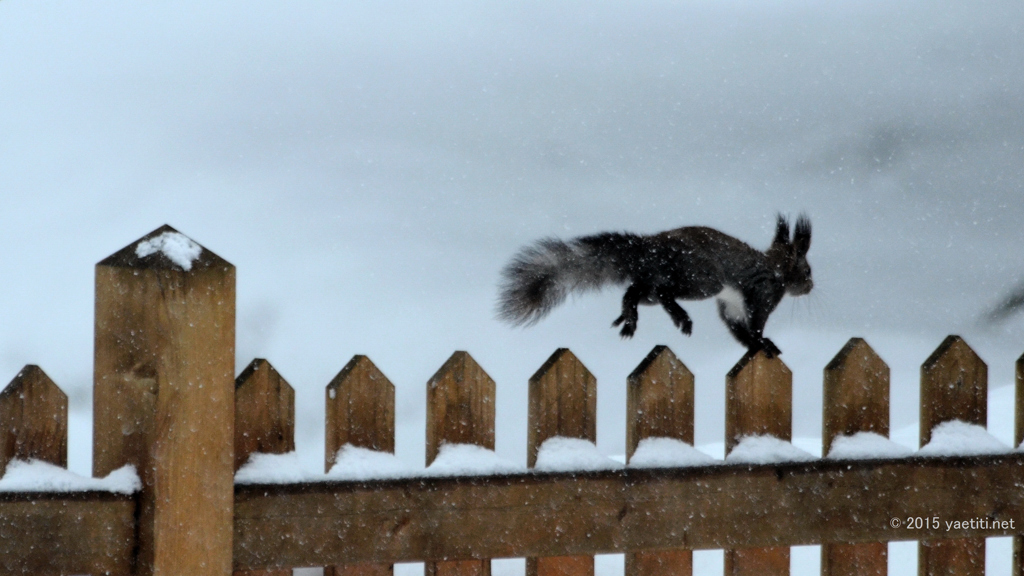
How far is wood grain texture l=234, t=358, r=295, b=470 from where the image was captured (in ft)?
4.54

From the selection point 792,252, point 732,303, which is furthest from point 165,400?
point 792,252

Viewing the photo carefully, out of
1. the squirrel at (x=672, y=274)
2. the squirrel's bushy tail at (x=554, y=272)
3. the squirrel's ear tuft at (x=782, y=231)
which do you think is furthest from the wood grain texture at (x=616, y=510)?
the squirrel's ear tuft at (x=782, y=231)

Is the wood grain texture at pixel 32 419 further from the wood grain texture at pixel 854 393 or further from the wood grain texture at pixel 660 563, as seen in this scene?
the wood grain texture at pixel 854 393

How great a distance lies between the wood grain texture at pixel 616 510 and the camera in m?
1.35

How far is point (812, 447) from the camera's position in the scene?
2.86 metres


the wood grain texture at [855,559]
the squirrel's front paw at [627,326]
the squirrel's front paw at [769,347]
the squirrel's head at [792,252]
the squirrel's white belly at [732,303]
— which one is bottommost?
the wood grain texture at [855,559]

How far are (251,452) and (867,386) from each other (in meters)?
1.12

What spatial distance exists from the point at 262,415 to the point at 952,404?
4.25 feet

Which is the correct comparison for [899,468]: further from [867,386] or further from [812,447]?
[812,447]

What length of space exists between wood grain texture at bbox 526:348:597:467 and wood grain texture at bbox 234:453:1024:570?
3.1 inches

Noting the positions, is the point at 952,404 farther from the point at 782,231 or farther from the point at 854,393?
the point at 782,231

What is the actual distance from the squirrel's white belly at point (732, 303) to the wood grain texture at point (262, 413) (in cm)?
120

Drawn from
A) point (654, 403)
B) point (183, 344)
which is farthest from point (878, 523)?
point (183, 344)

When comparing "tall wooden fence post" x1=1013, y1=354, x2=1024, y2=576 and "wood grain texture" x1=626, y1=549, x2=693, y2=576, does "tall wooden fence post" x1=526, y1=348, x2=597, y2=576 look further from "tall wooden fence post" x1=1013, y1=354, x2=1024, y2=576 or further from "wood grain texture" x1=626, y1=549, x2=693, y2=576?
"tall wooden fence post" x1=1013, y1=354, x2=1024, y2=576
